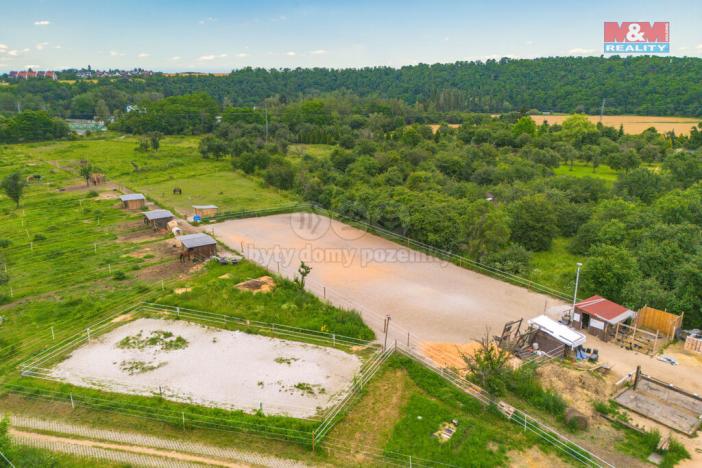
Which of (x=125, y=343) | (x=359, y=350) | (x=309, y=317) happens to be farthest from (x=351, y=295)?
(x=125, y=343)

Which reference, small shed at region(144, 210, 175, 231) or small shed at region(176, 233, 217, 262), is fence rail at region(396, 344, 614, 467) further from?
small shed at region(144, 210, 175, 231)

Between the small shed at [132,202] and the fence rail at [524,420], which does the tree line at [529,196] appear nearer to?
the fence rail at [524,420]

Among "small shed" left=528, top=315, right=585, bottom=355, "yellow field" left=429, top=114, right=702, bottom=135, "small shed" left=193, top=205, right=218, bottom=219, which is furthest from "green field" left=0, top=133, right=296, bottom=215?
"yellow field" left=429, top=114, right=702, bottom=135

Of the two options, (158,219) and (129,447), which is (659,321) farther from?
(158,219)

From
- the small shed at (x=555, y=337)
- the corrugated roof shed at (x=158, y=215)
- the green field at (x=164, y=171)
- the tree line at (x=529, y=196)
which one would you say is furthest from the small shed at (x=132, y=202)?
the small shed at (x=555, y=337)

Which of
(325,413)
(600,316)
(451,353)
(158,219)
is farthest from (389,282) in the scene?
(158,219)

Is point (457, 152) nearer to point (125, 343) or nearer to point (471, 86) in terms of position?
point (125, 343)
